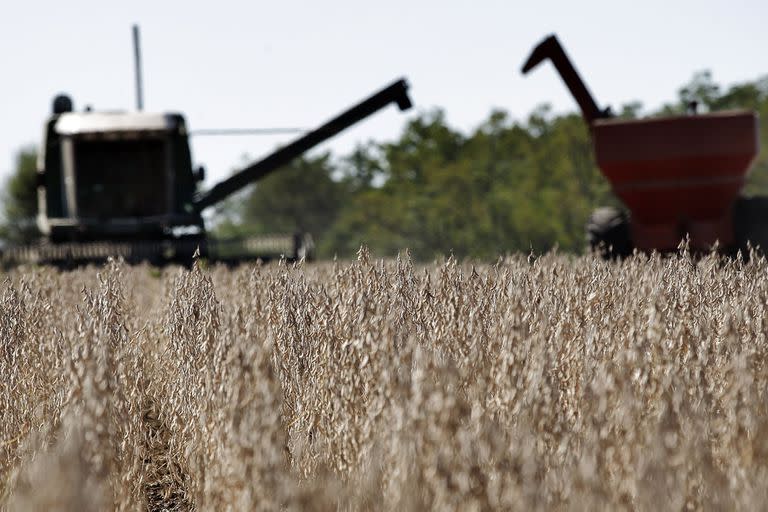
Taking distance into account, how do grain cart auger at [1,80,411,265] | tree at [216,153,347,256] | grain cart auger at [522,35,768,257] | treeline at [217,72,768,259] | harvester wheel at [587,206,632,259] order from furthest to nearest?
1. tree at [216,153,347,256]
2. treeline at [217,72,768,259]
3. grain cart auger at [1,80,411,265]
4. harvester wheel at [587,206,632,259]
5. grain cart auger at [522,35,768,257]

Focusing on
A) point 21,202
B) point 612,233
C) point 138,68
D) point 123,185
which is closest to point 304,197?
point 21,202

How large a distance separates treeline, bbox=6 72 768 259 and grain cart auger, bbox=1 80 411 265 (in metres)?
19.4

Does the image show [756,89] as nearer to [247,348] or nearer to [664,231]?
[664,231]

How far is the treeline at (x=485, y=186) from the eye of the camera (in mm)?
38312

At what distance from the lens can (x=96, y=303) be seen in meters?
4.29

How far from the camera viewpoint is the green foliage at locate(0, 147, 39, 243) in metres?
47.5

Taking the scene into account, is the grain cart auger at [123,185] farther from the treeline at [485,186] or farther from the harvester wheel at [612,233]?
the treeline at [485,186]

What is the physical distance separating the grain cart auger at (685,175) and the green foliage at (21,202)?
131 feet

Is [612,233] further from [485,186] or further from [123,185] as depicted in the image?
[485,186]

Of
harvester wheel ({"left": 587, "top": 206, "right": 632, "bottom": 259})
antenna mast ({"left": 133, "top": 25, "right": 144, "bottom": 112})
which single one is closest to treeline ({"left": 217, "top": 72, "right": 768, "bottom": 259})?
antenna mast ({"left": 133, "top": 25, "right": 144, "bottom": 112})

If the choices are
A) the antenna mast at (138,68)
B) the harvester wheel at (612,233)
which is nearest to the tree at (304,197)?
the antenna mast at (138,68)

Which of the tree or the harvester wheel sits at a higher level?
the tree

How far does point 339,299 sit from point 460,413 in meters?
2.05

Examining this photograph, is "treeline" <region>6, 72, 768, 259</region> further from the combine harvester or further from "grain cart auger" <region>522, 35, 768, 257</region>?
"grain cart auger" <region>522, 35, 768, 257</region>
